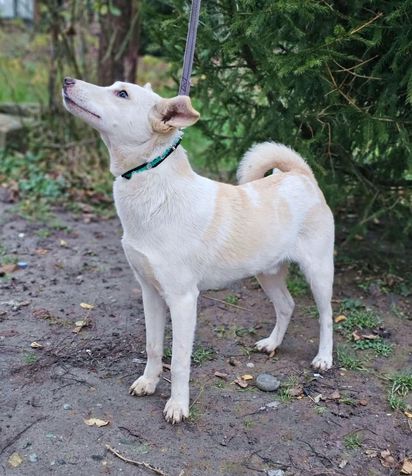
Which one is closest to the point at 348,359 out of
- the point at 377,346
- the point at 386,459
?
the point at 377,346

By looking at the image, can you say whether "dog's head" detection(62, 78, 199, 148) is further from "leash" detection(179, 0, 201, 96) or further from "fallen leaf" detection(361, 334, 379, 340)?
"fallen leaf" detection(361, 334, 379, 340)

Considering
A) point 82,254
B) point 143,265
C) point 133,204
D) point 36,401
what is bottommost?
point 82,254

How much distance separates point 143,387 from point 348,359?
4.67ft

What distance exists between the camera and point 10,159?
7.48 m

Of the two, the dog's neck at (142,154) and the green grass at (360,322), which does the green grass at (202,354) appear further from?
the dog's neck at (142,154)

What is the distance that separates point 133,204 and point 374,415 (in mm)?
1839

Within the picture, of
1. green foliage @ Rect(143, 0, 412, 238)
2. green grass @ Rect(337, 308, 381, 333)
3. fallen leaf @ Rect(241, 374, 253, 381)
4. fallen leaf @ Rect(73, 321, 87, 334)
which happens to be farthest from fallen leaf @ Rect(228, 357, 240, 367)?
green foliage @ Rect(143, 0, 412, 238)

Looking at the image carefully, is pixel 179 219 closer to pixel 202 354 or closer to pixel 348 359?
pixel 202 354

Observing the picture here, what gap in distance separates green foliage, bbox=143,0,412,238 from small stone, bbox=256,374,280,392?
169 centimetres

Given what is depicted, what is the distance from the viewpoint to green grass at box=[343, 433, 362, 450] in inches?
122

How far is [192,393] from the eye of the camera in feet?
11.5

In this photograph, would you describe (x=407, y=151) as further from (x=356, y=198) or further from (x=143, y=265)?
(x=143, y=265)

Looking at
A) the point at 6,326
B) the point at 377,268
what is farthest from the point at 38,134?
the point at 377,268

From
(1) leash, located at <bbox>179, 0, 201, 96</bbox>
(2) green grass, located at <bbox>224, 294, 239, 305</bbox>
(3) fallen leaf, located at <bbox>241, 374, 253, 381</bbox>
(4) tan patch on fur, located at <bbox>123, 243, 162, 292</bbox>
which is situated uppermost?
(1) leash, located at <bbox>179, 0, 201, 96</bbox>
